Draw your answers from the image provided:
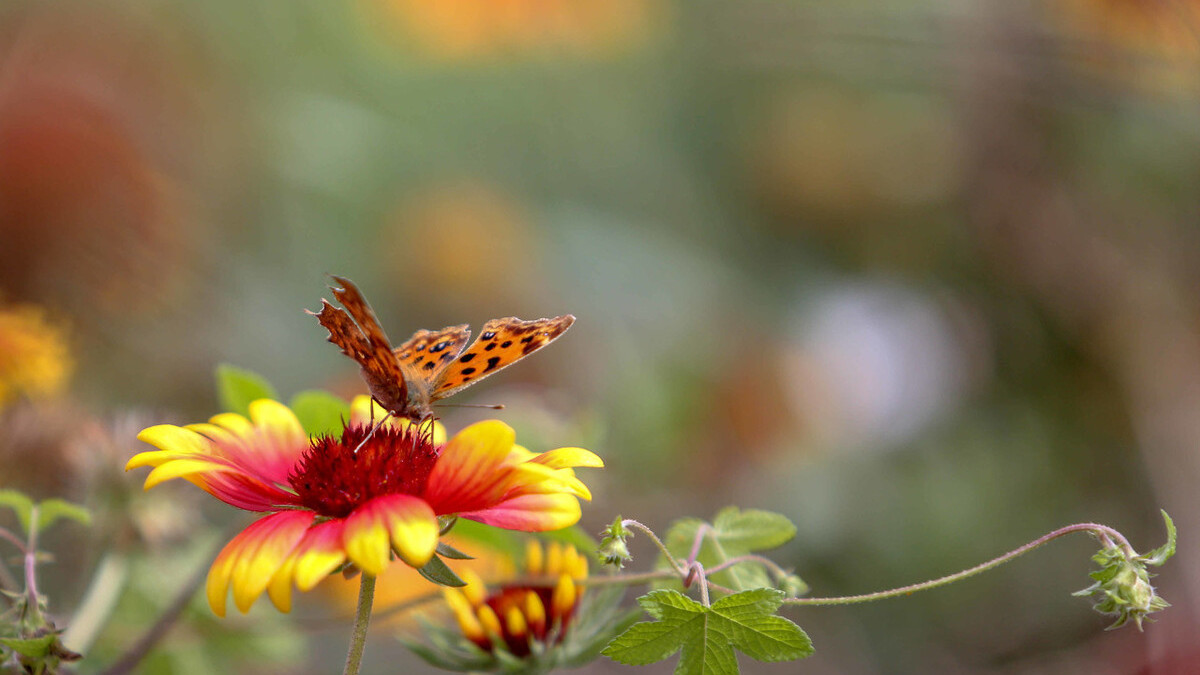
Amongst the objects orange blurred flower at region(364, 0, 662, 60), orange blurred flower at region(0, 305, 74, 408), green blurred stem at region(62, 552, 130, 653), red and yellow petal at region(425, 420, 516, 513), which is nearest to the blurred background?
orange blurred flower at region(364, 0, 662, 60)

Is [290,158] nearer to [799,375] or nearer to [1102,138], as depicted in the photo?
[799,375]

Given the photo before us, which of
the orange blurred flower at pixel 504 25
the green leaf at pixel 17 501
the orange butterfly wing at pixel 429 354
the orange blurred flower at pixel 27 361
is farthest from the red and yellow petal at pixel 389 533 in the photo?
the orange blurred flower at pixel 504 25

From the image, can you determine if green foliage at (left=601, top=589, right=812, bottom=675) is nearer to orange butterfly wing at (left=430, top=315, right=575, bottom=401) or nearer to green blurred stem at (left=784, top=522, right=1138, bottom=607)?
green blurred stem at (left=784, top=522, right=1138, bottom=607)

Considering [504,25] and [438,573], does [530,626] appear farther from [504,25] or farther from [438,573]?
[504,25]

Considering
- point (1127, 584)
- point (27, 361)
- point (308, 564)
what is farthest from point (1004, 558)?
point (27, 361)

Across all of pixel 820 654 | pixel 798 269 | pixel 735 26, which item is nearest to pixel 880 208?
pixel 798 269
